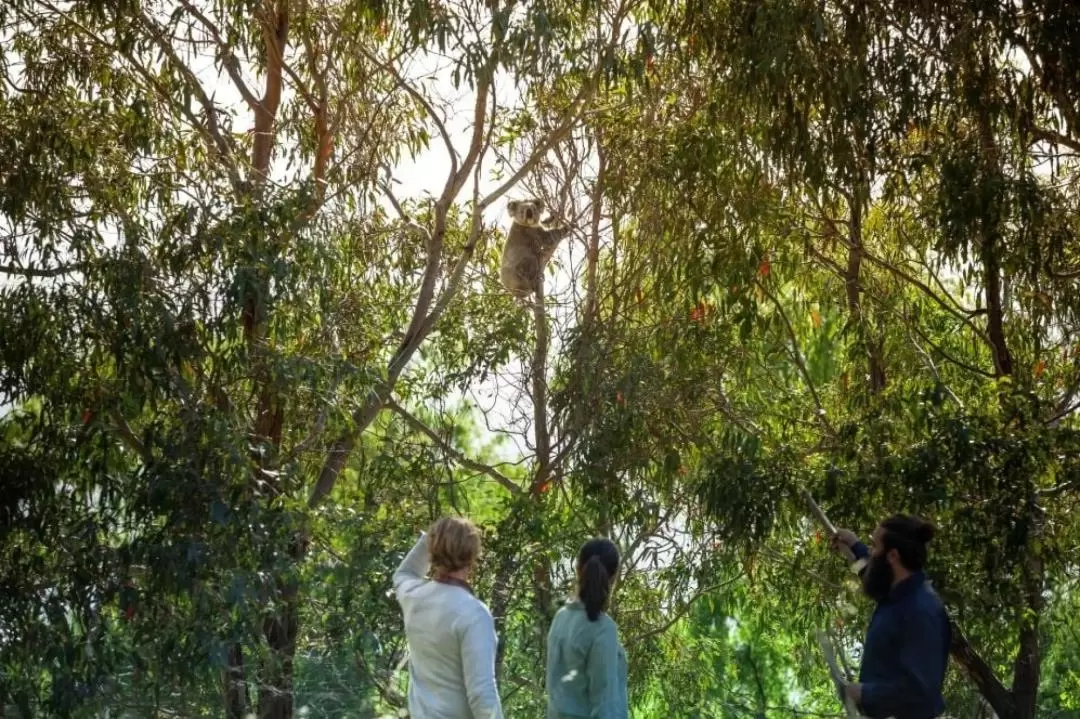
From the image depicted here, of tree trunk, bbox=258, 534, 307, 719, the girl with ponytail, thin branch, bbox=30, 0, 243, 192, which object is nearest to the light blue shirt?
the girl with ponytail

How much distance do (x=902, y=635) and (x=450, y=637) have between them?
3.32 feet

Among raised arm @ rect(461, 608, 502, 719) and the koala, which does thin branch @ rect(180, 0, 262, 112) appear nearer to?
the koala

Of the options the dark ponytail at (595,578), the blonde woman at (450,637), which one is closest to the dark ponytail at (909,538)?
the dark ponytail at (595,578)

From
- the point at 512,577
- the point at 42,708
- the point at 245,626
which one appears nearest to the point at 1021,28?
the point at 512,577

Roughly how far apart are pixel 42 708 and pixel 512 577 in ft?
6.37

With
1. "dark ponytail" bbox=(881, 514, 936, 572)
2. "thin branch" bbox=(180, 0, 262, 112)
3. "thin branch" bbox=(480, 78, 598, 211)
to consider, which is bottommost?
"dark ponytail" bbox=(881, 514, 936, 572)

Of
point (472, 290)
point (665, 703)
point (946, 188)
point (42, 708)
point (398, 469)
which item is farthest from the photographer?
point (665, 703)

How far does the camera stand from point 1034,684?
5973 mm

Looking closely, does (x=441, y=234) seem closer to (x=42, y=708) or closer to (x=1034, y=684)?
(x=42, y=708)

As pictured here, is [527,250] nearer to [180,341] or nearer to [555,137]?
[555,137]

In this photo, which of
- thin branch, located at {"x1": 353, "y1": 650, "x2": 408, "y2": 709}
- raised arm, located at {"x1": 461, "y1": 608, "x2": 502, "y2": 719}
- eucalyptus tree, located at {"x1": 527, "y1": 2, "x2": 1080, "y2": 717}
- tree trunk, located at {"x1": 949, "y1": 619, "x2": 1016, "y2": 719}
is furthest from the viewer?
thin branch, located at {"x1": 353, "y1": 650, "x2": 408, "y2": 709}

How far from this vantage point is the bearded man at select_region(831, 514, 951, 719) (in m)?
3.25

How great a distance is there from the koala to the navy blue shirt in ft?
12.7

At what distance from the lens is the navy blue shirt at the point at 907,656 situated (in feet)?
10.7
